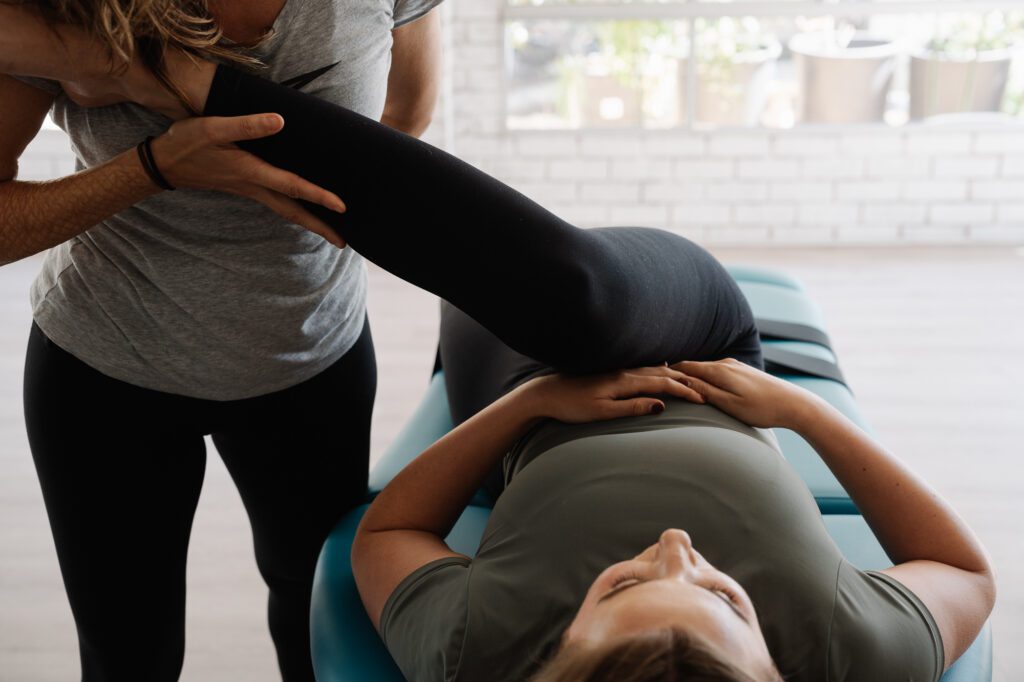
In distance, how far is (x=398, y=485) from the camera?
128cm

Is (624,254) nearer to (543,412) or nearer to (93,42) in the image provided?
(543,412)

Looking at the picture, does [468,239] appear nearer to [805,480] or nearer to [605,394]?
[605,394]

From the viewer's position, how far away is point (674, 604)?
2.94ft

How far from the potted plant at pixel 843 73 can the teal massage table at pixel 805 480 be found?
243cm

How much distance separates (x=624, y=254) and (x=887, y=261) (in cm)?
330

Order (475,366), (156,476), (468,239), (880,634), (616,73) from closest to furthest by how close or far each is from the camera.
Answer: (880,634), (468,239), (156,476), (475,366), (616,73)

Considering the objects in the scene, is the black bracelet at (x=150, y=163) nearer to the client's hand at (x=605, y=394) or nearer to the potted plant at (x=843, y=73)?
the client's hand at (x=605, y=394)

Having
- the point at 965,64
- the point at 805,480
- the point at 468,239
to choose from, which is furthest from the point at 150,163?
the point at 965,64

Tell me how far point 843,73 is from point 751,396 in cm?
346

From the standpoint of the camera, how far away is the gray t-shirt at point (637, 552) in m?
0.99

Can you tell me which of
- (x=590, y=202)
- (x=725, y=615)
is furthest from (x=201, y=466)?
(x=590, y=202)

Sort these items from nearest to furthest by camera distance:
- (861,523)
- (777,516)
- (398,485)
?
(777,516) < (398,485) < (861,523)

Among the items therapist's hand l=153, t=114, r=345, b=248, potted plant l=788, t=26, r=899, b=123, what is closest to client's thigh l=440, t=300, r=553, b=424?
therapist's hand l=153, t=114, r=345, b=248

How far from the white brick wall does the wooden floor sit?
0.14 meters
